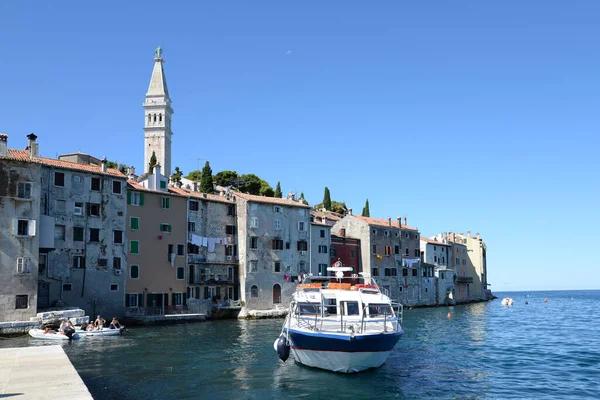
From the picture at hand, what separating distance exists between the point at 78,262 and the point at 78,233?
249cm

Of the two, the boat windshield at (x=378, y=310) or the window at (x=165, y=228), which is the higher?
the window at (x=165, y=228)

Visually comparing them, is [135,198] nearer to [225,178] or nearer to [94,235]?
[94,235]

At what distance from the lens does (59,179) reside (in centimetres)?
4766

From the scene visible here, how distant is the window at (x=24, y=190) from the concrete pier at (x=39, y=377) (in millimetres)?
22124

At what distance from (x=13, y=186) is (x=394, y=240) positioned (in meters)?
52.9

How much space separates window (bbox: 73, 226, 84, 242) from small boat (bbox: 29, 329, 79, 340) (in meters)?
11.3

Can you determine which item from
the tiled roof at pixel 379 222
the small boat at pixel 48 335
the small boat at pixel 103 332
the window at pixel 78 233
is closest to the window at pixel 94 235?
the window at pixel 78 233

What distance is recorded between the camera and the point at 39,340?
36500 mm

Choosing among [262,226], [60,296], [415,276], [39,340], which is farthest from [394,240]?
[39,340]

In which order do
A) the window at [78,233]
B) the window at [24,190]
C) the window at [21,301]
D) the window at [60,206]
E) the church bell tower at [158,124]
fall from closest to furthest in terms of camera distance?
1. the window at [21,301]
2. the window at [24,190]
3. the window at [60,206]
4. the window at [78,233]
5. the church bell tower at [158,124]

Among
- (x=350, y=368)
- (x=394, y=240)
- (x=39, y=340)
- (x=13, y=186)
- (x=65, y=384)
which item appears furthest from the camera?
(x=394, y=240)

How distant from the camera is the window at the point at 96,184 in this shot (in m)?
49.8

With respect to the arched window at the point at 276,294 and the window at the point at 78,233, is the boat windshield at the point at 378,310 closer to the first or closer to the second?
the window at the point at 78,233

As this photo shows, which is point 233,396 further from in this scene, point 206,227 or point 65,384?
point 206,227
